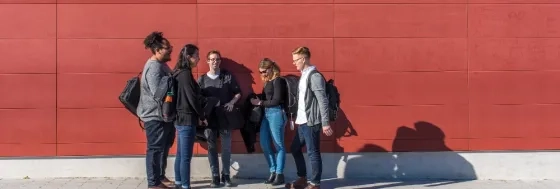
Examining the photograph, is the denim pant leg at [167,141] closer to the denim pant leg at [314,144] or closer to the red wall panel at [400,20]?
the denim pant leg at [314,144]

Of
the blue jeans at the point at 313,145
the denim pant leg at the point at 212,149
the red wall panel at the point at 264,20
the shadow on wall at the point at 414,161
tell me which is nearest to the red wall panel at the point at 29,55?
the red wall panel at the point at 264,20

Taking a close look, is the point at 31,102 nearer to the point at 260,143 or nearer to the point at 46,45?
the point at 46,45

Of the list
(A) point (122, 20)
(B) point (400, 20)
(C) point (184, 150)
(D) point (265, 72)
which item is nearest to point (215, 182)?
(C) point (184, 150)

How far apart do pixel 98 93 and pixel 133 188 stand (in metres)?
1.38

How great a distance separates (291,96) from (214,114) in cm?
96

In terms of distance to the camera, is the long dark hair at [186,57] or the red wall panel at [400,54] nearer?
the long dark hair at [186,57]

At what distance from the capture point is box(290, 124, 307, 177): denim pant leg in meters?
7.41

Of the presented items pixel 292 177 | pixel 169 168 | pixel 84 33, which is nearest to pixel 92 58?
pixel 84 33

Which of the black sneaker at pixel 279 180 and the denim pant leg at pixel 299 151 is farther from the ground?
the denim pant leg at pixel 299 151

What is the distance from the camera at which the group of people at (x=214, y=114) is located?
7008 millimetres

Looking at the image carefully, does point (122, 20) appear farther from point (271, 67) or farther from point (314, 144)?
point (314, 144)

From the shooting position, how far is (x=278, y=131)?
25.4 feet

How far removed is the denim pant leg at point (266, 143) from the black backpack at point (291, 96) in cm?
32

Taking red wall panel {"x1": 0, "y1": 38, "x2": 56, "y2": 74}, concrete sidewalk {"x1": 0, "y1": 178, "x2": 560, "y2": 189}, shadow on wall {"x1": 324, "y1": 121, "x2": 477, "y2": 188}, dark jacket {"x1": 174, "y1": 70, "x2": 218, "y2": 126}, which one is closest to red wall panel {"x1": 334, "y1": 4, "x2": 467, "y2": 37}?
shadow on wall {"x1": 324, "y1": 121, "x2": 477, "y2": 188}
